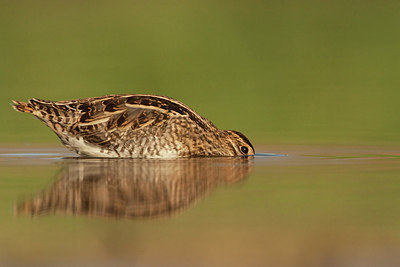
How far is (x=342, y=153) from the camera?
1451 cm

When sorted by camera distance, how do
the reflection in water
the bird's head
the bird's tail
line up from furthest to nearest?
the bird's tail → the bird's head → the reflection in water

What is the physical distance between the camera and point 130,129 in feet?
46.8

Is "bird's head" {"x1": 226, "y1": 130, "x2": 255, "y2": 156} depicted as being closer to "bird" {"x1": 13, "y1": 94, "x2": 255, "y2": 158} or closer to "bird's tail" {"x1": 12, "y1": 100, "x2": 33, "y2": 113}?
"bird" {"x1": 13, "y1": 94, "x2": 255, "y2": 158}

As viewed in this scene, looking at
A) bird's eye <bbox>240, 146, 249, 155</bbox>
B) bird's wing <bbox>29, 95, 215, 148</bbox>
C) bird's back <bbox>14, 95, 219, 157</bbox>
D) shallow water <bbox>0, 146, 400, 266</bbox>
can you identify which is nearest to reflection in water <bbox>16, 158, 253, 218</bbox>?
shallow water <bbox>0, 146, 400, 266</bbox>

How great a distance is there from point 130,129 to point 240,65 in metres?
15.5

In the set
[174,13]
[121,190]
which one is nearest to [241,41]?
[174,13]

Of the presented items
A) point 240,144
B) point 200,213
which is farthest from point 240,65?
point 200,213

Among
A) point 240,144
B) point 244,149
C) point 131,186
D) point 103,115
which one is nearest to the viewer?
point 131,186

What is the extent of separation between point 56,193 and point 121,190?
66 cm

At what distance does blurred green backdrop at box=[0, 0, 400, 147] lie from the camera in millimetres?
20125

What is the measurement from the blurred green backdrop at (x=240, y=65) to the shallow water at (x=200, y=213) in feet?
15.6

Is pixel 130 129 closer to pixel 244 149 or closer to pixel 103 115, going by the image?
pixel 103 115

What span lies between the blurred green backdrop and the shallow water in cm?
476

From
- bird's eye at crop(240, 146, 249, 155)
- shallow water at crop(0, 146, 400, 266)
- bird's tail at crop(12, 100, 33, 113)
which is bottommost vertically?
shallow water at crop(0, 146, 400, 266)
